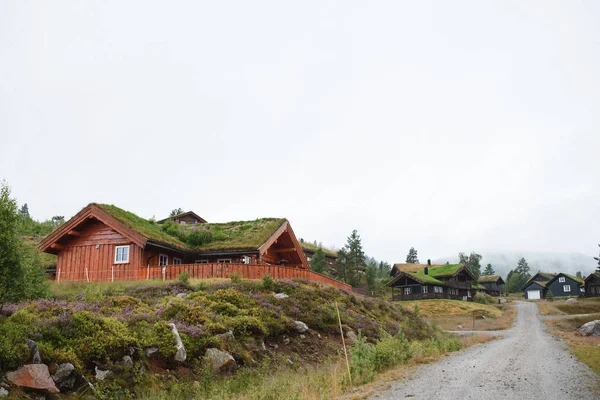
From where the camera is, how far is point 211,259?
3388 cm

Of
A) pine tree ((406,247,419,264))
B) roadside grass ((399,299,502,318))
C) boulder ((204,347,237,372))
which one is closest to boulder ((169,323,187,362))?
boulder ((204,347,237,372))

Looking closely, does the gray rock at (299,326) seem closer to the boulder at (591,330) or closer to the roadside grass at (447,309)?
the boulder at (591,330)

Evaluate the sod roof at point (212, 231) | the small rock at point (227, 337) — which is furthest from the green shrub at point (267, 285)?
the small rock at point (227, 337)

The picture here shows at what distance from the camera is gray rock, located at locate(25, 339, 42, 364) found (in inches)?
441

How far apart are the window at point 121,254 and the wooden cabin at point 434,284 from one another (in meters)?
53.2

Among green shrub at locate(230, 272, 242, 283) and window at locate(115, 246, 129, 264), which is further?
window at locate(115, 246, 129, 264)

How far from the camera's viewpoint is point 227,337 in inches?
643

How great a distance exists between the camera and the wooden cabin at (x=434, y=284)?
74500mm

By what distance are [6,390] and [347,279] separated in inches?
2470

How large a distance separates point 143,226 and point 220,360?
18.7 m

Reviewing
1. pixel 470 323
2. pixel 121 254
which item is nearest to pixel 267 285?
pixel 121 254

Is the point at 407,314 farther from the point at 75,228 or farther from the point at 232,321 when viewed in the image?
the point at 75,228

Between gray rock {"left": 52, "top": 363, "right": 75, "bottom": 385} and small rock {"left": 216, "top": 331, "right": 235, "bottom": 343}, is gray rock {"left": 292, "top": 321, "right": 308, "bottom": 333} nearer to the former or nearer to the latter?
small rock {"left": 216, "top": 331, "right": 235, "bottom": 343}

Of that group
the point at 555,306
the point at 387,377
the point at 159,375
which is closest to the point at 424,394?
the point at 387,377
